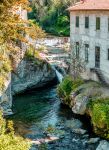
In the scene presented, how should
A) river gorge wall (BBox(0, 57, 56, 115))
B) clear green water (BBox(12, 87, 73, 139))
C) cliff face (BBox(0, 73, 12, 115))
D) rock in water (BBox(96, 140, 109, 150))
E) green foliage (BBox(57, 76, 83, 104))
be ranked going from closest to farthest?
rock in water (BBox(96, 140, 109, 150)) < clear green water (BBox(12, 87, 73, 139)) < cliff face (BBox(0, 73, 12, 115)) < green foliage (BBox(57, 76, 83, 104)) < river gorge wall (BBox(0, 57, 56, 115))

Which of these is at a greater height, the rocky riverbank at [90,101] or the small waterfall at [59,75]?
the rocky riverbank at [90,101]

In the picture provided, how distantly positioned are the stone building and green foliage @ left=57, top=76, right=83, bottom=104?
4.94 ft

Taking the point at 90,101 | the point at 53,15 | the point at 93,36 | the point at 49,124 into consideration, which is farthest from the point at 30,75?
the point at 53,15

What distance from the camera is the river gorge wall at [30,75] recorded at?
49000 millimetres

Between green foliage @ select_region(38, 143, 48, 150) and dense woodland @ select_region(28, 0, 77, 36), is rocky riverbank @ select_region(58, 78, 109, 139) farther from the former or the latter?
dense woodland @ select_region(28, 0, 77, 36)

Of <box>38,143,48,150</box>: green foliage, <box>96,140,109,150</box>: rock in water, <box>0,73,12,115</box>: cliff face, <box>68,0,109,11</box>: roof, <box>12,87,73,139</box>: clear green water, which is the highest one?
<box>68,0,109,11</box>: roof

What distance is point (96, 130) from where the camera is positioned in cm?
3412

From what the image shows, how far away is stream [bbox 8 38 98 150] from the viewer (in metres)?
32.6

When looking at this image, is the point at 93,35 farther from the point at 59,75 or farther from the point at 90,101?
the point at 59,75

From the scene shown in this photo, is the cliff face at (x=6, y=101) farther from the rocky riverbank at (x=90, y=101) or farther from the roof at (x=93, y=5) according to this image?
the roof at (x=93, y=5)

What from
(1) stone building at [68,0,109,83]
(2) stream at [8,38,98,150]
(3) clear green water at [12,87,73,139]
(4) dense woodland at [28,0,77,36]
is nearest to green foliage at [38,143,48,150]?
(2) stream at [8,38,98,150]

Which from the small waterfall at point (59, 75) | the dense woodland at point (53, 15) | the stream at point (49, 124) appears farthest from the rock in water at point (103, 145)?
the dense woodland at point (53, 15)

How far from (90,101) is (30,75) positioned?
14.7 metres

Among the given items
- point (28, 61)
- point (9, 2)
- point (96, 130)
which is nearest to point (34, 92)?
point (28, 61)
